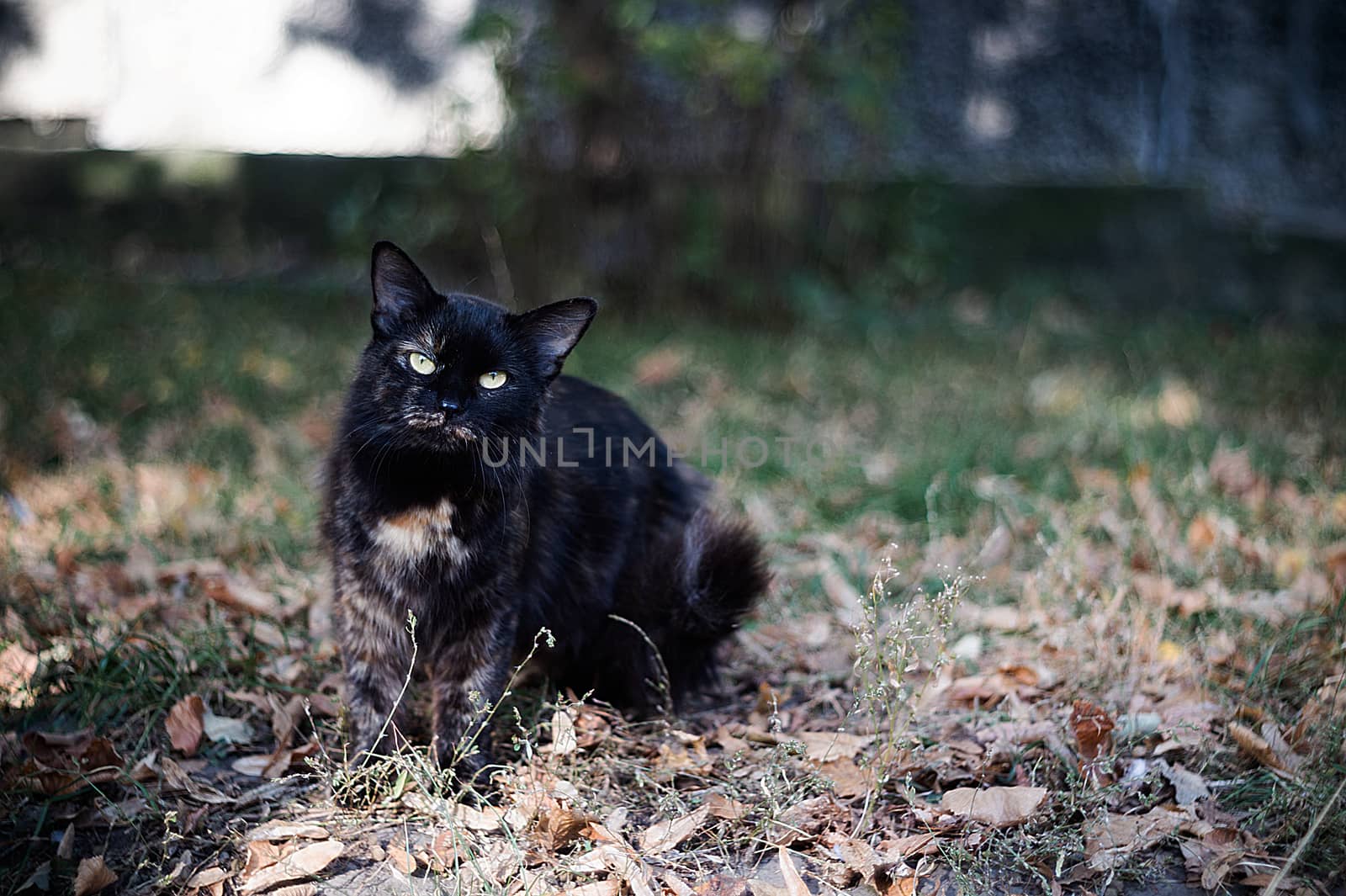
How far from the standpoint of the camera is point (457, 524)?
1823 mm

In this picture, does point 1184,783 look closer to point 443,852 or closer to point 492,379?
point 443,852

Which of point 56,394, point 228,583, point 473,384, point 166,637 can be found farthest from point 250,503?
point 473,384

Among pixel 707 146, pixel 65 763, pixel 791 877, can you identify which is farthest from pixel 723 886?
pixel 707 146

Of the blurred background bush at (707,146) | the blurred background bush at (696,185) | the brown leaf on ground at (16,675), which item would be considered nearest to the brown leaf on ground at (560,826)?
the brown leaf on ground at (16,675)

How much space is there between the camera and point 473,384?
5.90 feet

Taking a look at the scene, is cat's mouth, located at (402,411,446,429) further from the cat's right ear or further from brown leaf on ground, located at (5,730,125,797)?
brown leaf on ground, located at (5,730,125,797)

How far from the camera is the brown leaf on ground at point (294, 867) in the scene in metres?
1.57

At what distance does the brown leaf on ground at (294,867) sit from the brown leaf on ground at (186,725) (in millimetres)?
374

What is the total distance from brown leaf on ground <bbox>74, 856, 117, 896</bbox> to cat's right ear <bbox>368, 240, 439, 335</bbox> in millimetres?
1018

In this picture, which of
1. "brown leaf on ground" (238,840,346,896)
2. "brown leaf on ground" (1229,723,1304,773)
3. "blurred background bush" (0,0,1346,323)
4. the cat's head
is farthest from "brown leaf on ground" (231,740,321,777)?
"blurred background bush" (0,0,1346,323)

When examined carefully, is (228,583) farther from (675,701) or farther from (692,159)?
(692,159)

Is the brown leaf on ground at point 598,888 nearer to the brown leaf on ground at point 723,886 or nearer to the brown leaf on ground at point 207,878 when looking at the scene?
the brown leaf on ground at point 723,886

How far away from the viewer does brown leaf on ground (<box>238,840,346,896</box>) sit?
5.15ft

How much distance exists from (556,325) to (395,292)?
1.02 ft
